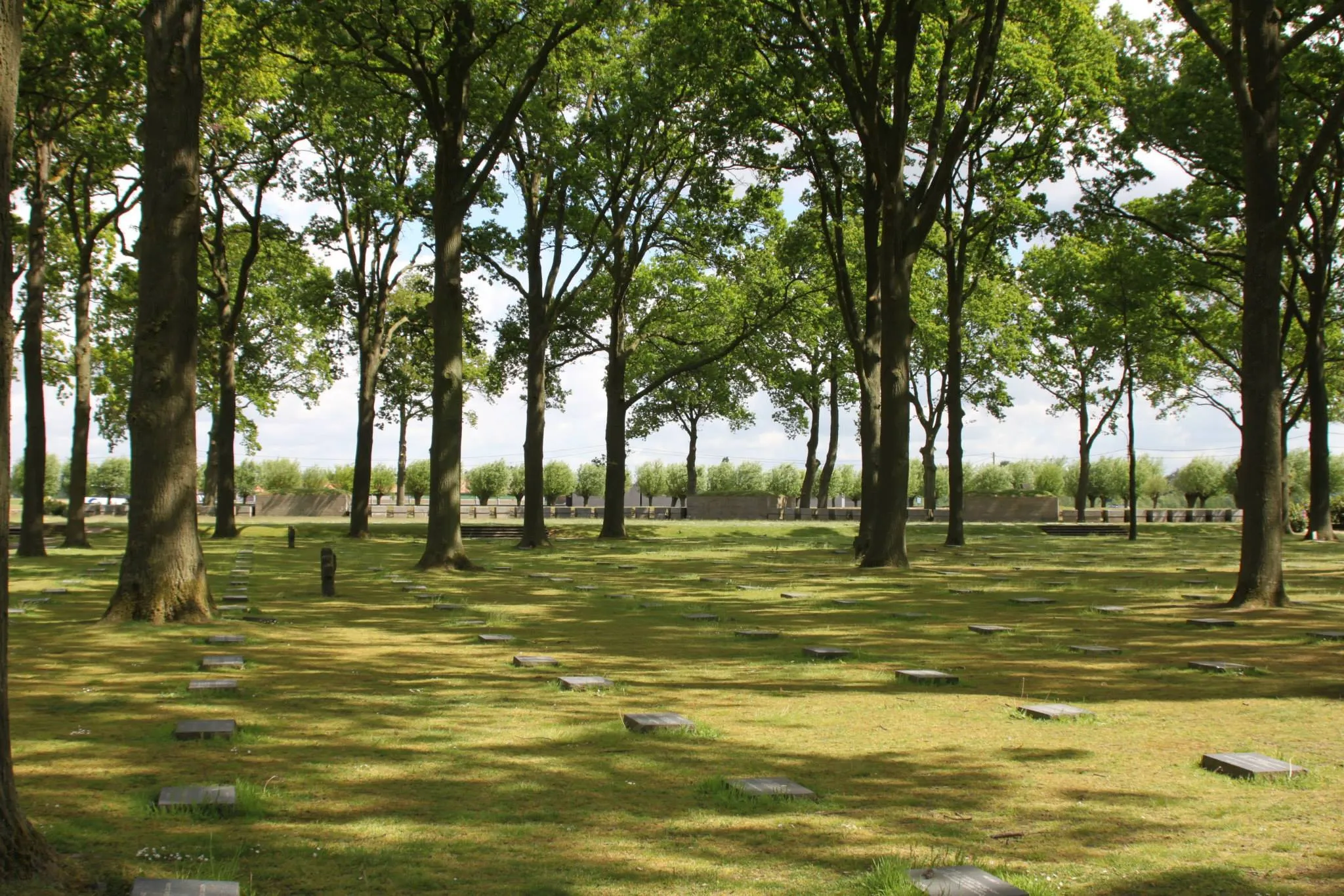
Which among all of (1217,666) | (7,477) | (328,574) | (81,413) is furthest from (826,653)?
(81,413)

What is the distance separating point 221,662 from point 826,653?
190 inches

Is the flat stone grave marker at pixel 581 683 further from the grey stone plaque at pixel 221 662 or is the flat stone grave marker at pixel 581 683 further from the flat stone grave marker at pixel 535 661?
the grey stone plaque at pixel 221 662

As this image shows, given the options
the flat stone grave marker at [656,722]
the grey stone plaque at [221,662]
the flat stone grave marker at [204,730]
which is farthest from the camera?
the grey stone plaque at [221,662]

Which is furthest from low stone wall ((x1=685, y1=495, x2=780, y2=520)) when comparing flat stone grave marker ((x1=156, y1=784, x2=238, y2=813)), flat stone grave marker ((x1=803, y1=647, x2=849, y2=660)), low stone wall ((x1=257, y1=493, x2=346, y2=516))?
flat stone grave marker ((x1=156, y1=784, x2=238, y2=813))

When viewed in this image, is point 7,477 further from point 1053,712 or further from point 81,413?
point 81,413

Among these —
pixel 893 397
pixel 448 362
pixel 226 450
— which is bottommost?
pixel 226 450

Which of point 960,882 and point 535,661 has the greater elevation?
point 960,882

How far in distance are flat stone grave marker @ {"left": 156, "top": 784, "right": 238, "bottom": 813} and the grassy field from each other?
0.23 ft

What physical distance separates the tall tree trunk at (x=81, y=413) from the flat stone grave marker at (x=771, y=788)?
22844 millimetres

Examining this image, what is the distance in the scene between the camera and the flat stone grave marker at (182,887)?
3.03 meters

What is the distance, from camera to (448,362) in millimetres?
18250

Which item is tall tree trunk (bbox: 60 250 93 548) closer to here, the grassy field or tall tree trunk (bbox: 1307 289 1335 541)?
the grassy field

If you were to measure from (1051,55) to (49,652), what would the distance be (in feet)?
73.1

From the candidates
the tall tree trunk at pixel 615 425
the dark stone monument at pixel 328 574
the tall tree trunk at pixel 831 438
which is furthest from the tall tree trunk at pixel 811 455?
the dark stone monument at pixel 328 574
